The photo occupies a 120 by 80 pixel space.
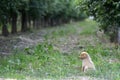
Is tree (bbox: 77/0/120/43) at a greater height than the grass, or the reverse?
tree (bbox: 77/0/120/43)

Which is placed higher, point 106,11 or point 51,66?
point 106,11

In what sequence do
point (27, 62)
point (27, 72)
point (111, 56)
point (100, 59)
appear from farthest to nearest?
point (111, 56), point (100, 59), point (27, 62), point (27, 72)

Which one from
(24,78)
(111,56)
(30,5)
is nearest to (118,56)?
(111,56)

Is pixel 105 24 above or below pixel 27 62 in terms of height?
above

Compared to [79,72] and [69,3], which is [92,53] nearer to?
[79,72]

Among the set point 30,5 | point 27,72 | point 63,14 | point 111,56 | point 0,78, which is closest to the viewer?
point 0,78

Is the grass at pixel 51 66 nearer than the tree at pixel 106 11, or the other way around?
the grass at pixel 51 66

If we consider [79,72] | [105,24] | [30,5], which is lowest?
[79,72]

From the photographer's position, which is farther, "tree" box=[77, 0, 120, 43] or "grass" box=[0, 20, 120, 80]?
"tree" box=[77, 0, 120, 43]

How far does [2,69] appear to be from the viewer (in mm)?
12055

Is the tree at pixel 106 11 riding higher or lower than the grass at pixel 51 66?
higher

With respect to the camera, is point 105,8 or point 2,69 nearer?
point 2,69

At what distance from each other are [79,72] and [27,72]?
172 cm

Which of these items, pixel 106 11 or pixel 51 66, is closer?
pixel 51 66
